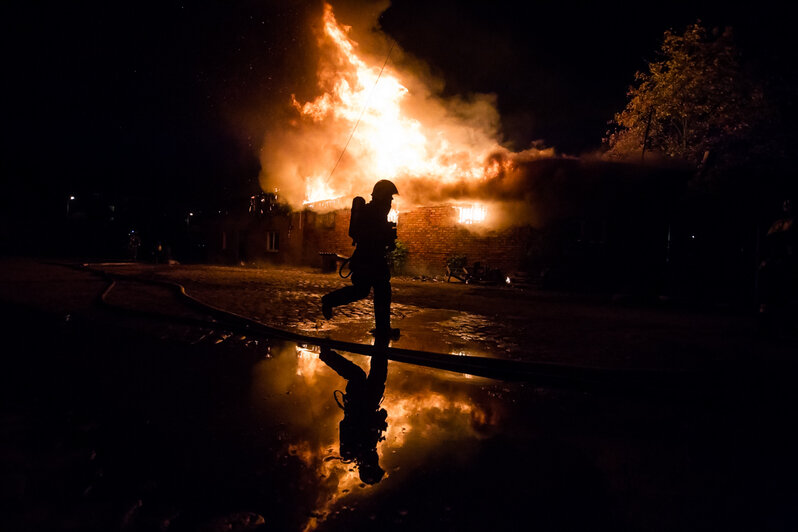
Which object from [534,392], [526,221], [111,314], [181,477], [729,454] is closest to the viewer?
[181,477]

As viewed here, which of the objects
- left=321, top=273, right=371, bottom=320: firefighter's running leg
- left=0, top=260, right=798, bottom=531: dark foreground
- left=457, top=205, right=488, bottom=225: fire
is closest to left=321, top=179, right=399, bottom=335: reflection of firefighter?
left=321, top=273, right=371, bottom=320: firefighter's running leg

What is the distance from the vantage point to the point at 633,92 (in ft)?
73.3

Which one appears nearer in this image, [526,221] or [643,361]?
[643,361]

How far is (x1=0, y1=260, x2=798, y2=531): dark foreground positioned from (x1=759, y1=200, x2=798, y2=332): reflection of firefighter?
291 cm

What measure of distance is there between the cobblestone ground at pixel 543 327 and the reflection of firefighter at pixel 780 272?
443 millimetres

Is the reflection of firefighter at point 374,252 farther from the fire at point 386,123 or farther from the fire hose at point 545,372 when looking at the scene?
the fire at point 386,123

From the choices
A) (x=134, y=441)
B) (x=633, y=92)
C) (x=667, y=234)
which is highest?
(x=633, y=92)

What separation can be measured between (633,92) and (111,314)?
2490 centimetres

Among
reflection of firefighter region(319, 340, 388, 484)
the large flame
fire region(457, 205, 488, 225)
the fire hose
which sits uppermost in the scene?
the large flame

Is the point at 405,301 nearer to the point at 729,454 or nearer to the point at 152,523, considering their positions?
the point at 729,454

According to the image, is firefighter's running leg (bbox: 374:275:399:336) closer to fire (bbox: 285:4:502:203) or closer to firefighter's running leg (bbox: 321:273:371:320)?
firefighter's running leg (bbox: 321:273:371:320)

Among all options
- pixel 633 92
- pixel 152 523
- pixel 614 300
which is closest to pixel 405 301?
pixel 614 300

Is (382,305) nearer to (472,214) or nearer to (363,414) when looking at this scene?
(363,414)

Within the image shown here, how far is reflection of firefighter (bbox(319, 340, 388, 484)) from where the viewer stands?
2373mm
